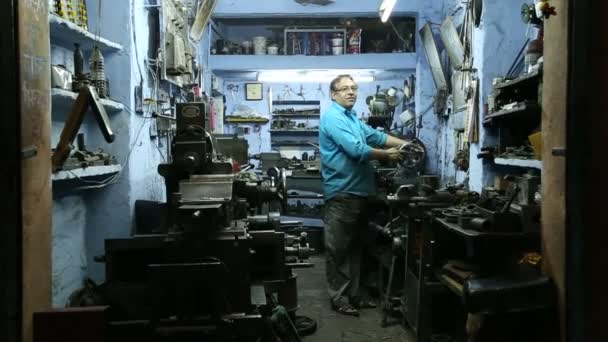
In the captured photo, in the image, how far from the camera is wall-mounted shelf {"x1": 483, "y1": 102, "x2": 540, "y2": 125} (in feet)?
9.66

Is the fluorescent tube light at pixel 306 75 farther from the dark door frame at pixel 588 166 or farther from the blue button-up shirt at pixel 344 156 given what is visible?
the dark door frame at pixel 588 166

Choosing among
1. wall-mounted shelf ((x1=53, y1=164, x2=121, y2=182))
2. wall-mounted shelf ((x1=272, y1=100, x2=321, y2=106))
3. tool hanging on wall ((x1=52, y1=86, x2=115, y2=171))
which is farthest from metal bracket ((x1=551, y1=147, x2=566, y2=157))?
wall-mounted shelf ((x1=272, y1=100, x2=321, y2=106))

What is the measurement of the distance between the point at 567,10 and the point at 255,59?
5.79 metres

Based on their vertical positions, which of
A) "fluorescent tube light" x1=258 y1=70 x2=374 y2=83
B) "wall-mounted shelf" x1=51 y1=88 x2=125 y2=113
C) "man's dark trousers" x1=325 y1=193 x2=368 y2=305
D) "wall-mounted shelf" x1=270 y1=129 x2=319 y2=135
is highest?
"fluorescent tube light" x1=258 y1=70 x2=374 y2=83

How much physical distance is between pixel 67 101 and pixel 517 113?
271 centimetres

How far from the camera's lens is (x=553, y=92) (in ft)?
4.35

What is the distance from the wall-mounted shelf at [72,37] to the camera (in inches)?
104

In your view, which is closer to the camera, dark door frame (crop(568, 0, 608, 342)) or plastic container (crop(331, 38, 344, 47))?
dark door frame (crop(568, 0, 608, 342))

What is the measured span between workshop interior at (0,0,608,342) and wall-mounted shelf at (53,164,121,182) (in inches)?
0.6

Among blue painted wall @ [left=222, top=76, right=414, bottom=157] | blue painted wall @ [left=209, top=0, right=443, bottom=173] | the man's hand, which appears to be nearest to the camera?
the man's hand

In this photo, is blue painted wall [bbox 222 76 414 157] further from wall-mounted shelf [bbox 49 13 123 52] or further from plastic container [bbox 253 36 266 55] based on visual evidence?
wall-mounted shelf [bbox 49 13 123 52]

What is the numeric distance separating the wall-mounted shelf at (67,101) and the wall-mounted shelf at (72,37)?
1.17 ft

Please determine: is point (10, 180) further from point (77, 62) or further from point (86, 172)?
point (77, 62)

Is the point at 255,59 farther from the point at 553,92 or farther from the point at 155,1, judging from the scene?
the point at 553,92
